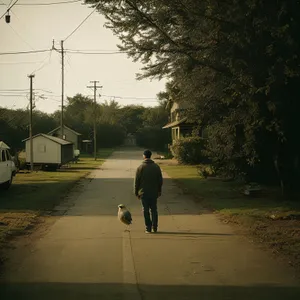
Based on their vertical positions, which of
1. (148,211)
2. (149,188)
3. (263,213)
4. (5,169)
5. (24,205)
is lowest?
(24,205)

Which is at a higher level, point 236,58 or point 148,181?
point 236,58

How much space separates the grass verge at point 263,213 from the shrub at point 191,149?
1907 centimetres

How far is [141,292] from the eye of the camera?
5.96 metres

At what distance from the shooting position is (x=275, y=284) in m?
6.34

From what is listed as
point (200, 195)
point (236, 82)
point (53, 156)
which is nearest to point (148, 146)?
point (53, 156)

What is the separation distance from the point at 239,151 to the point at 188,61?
3.65 m

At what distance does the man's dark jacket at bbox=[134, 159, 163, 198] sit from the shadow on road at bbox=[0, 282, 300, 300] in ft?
13.3

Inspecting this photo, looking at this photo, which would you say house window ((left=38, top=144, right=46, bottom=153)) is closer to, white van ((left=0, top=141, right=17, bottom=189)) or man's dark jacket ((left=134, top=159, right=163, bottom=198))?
white van ((left=0, top=141, right=17, bottom=189))

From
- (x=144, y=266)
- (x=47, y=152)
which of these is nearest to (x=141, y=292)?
(x=144, y=266)

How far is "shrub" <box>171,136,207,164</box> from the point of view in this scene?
131 feet

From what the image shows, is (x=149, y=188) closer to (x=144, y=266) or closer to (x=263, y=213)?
(x=144, y=266)

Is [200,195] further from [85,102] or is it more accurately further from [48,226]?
[85,102]

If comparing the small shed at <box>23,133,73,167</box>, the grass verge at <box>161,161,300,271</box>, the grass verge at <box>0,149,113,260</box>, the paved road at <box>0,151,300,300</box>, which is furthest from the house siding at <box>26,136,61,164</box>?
the paved road at <box>0,151,300,300</box>

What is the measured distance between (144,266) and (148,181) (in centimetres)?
321
